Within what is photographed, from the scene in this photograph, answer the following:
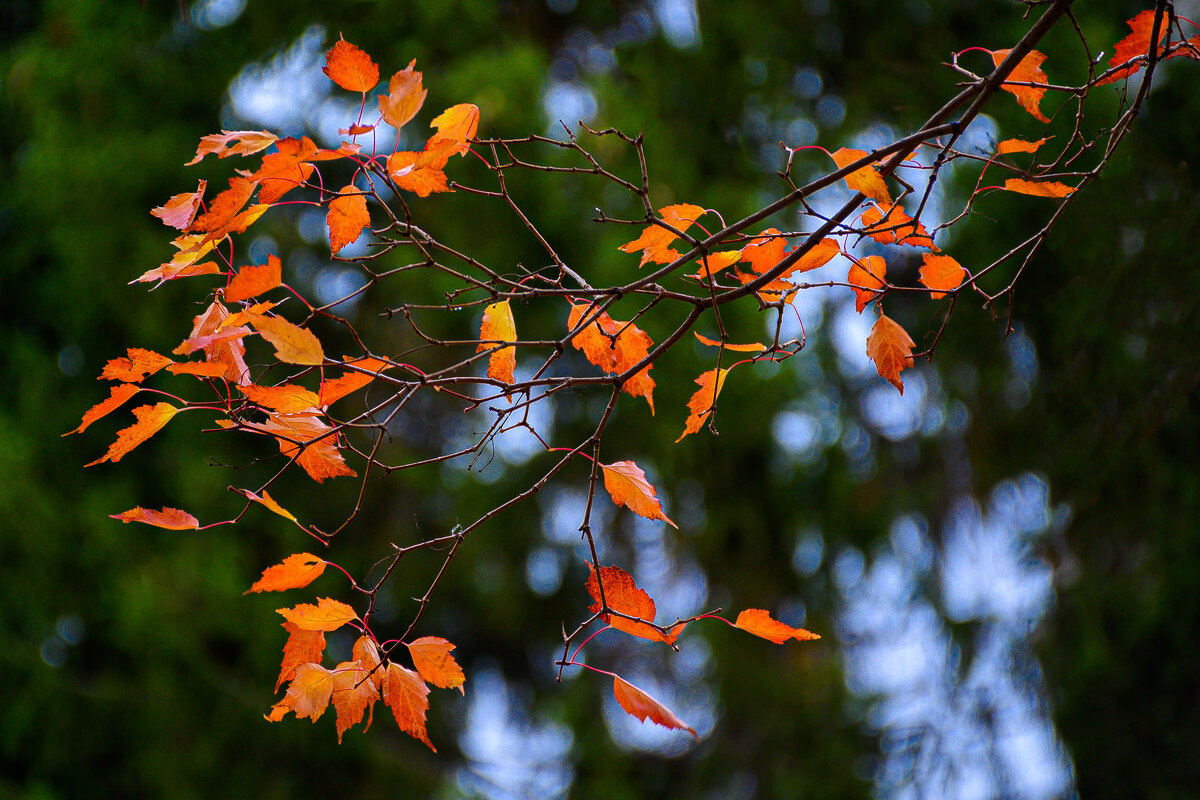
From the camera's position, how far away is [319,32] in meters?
2.68

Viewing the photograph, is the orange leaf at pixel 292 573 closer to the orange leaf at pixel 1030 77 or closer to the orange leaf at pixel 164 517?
the orange leaf at pixel 164 517

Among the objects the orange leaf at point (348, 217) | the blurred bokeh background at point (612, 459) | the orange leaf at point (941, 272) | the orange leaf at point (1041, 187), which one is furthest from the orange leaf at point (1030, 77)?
the blurred bokeh background at point (612, 459)

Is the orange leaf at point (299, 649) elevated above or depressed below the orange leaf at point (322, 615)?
below

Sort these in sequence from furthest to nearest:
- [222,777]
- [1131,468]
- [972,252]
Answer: [222,777] → [972,252] → [1131,468]

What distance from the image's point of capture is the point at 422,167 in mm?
790

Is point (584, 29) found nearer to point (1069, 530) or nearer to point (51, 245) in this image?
point (51, 245)

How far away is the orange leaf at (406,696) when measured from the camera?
2.81ft

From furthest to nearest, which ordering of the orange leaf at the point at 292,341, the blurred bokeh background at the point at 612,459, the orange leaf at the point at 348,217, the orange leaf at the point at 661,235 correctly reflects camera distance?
1. the blurred bokeh background at the point at 612,459
2. the orange leaf at the point at 661,235
3. the orange leaf at the point at 348,217
4. the orange leaf at the point at 292,341

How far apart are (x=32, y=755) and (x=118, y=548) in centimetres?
69

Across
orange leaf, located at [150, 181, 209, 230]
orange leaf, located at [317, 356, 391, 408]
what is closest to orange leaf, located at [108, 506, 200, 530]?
orange leaf, located at [317, 356, 391, 408]

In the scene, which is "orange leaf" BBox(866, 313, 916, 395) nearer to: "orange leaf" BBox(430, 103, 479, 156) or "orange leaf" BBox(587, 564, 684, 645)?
"orange leaf" BBox(587, 564, 684, 645)

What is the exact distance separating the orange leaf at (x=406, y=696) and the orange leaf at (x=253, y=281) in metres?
0.38

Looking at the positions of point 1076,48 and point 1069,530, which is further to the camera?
point 1076,48

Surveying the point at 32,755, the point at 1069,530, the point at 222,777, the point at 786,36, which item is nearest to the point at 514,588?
the point at 222,777
